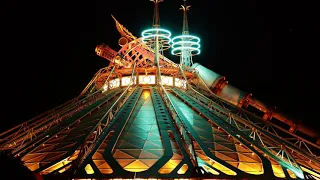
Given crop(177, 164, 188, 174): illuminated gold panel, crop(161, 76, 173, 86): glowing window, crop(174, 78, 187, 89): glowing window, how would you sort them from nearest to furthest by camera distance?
crop(177, 164, 188, 174): illuminated gold panel
crop(161, 76, 173, 86): glowing window
crop(174, 78, 187, 89): glowing window

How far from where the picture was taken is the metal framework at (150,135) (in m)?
17.8

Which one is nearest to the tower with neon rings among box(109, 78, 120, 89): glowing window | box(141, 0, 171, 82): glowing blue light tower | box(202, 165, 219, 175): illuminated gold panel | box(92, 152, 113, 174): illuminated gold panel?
box(141, 0, 171, 82): glowing blue light tower

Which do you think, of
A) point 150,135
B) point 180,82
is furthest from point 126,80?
point 150,135

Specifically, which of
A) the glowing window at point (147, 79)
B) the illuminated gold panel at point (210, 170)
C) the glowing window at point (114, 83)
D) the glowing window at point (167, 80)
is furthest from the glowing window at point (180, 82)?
the illuminated gold panel at point (210, 170)

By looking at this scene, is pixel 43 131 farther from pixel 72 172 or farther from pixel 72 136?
pixel 72 172

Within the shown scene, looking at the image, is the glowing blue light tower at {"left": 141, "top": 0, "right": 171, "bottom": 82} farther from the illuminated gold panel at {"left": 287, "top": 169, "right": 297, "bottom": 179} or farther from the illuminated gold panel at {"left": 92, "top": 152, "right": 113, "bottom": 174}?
the illuminated gold panel at {"left": 287, "top": 169, "right": 297, "bottom": 179}

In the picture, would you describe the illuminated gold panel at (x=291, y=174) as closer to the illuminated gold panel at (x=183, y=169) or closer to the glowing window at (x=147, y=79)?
the illuminated gold panel at (x=183, y=169)

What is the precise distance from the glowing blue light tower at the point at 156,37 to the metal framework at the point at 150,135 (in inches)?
11.8

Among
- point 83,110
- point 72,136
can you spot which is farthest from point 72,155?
point 83,110

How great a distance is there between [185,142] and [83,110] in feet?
29.8

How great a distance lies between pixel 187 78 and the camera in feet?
100.0

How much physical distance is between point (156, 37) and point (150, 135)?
10761 millimetres

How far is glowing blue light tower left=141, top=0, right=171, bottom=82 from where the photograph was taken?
96.3 ft

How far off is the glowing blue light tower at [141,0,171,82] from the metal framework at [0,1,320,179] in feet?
0.99
